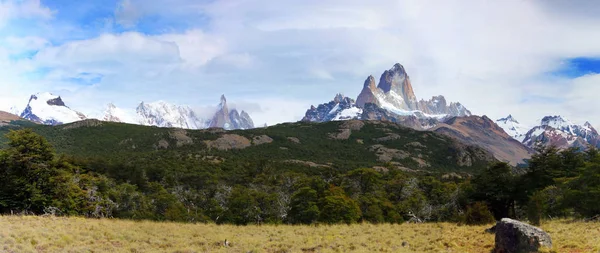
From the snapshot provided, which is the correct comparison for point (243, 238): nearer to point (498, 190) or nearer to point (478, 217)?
point (478, 217)

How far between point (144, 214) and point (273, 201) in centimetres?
2472

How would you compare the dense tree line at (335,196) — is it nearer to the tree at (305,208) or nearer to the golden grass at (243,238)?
the tree at (305,208)

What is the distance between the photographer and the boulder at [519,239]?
1936cm

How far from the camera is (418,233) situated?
94.6 ft

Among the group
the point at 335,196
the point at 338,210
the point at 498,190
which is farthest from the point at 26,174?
the point at 498,190

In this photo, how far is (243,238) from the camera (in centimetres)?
2688

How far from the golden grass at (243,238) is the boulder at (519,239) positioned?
3.18 feet

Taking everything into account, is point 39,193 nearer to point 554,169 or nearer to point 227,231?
point 227,231

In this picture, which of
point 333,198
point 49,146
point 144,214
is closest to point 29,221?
point 49,146

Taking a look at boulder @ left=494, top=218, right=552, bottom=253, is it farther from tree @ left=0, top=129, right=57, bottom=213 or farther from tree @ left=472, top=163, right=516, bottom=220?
tree @ left=0, top=129, right=57, bottom=213

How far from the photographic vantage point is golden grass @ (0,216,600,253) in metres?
21.9

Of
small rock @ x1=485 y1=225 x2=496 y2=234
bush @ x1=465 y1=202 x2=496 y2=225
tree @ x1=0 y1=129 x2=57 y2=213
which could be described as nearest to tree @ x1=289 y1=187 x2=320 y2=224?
bush @ x1=465 y1=202 x2=496 y2=225

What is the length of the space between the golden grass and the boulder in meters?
0.97

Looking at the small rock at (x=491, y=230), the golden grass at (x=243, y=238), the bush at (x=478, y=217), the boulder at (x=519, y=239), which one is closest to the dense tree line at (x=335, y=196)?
the bush at (x=478, y=217)
